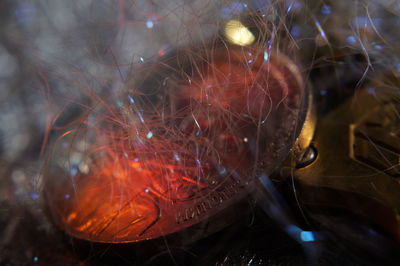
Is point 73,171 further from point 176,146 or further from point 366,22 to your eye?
point 366,22

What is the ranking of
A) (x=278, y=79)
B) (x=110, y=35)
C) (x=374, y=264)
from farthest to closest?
A: 1. (x=110, y=35)
2. (x=278, y=79)
3. (x=374, y=264)

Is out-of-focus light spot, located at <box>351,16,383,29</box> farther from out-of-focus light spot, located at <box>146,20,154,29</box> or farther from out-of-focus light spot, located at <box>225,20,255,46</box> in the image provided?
out-of-focus light spot, located at <box>146,20,154,29</box>

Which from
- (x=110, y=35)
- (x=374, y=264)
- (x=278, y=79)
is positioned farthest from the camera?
(x=110, y=35)

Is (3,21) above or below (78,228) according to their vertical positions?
above

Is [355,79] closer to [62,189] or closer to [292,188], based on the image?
[292,188]

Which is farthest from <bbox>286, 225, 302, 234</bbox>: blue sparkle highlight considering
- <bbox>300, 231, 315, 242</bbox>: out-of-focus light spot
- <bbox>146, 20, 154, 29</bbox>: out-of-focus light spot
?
<bbox>146, 20, 154, 29</bbox>: out-of-focus light spot

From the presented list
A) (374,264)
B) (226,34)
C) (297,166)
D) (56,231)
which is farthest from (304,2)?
(56,231)

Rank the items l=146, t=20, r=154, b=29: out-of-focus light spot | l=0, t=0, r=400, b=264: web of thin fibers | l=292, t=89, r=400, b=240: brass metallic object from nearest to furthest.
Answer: l=292, t=89, r=400, b=240: brass metallic object < l=0, t=0, r=400, b=264: web of thin fibers < l=146, t=20, r=154, b=29: out-of-focus light spot
